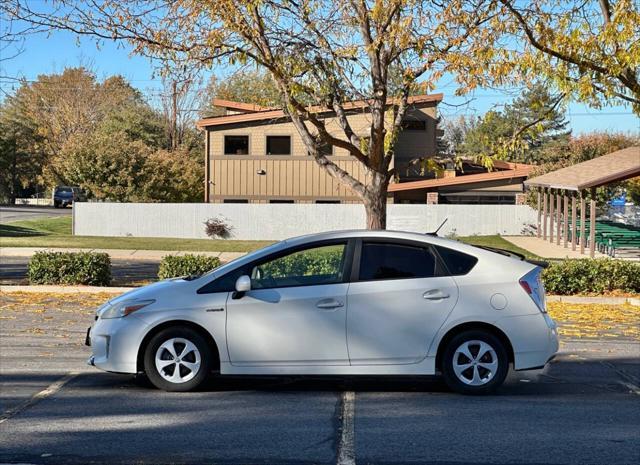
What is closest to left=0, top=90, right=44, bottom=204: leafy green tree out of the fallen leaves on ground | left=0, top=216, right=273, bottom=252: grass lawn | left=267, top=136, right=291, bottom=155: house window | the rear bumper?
left=0, top=216, right=273, bottom=252: grass lawn

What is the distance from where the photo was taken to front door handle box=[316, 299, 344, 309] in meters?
7.70

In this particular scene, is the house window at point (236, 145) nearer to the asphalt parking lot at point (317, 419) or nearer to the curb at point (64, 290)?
the curb at point (64, 290)

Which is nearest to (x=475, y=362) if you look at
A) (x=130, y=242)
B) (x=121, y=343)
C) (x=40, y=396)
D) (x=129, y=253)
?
(x=121, y=343)

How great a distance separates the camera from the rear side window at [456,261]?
788 cm

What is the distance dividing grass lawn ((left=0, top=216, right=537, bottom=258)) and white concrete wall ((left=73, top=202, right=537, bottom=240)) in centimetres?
128

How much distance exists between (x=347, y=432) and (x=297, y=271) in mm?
1961

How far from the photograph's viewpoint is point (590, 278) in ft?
50.6

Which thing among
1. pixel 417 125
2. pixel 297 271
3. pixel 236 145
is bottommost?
pixel 297 271

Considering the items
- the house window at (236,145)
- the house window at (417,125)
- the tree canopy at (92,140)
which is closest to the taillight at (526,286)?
the house window at (236,145)

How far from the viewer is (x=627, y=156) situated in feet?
102

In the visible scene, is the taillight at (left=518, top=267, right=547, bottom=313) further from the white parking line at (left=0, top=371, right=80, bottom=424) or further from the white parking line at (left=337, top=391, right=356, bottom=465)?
the white parking line at (left=0, top=371, right=80, bottom=424)

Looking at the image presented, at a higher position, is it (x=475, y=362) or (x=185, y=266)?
(x=185, y=266)

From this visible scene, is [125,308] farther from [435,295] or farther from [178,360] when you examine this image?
[435,295]

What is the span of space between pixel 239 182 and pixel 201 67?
2454 cm
